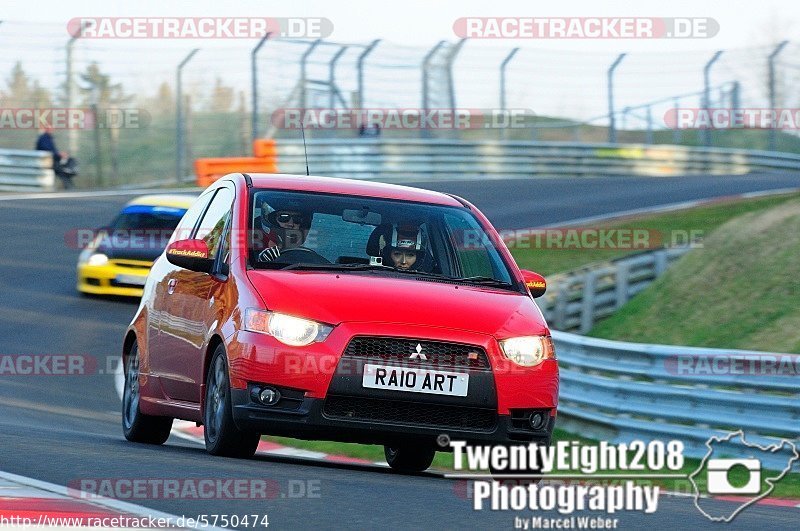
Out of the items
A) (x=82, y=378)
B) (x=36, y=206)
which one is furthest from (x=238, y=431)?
(x=36, y=206)

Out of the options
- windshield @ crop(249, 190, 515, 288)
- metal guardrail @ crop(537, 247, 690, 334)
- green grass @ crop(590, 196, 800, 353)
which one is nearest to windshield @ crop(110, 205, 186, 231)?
metal guardrail @ crop(537, 247, 690, 334)

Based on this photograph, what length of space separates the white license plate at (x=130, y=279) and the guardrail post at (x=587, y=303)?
546cm

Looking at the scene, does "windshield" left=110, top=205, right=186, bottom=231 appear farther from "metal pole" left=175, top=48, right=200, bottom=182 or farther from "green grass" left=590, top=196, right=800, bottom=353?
"metal pole" left=175, top=48, right=200, bottom=182

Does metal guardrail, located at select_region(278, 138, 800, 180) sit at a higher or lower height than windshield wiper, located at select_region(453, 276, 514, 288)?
lower

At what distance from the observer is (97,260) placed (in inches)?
754

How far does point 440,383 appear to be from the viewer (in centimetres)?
753

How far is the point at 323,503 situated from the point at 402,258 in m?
2.25

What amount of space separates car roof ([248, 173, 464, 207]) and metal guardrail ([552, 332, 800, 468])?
104 inches

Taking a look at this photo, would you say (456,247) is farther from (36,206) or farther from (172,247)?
(36,206)

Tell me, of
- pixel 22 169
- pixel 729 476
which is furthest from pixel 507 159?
pixel 729 476

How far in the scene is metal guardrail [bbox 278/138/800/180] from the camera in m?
31.7

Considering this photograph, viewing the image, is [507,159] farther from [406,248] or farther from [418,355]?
[418,355]

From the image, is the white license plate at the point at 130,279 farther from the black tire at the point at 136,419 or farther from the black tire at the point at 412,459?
the black tire at the point at 412,459

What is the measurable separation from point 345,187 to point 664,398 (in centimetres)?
359
